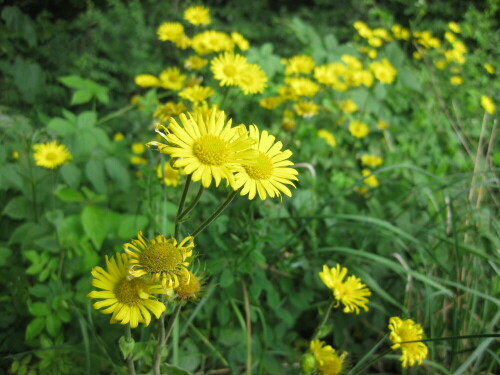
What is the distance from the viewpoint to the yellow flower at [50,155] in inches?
58.1

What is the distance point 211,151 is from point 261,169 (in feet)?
0.48

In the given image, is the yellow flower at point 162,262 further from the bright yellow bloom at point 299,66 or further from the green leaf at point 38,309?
the bright yellow bloom at point 299,66

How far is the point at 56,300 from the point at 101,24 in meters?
1.69

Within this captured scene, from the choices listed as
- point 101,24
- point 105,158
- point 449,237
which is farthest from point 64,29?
point 449,237

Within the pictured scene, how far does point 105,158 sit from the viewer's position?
166 cm

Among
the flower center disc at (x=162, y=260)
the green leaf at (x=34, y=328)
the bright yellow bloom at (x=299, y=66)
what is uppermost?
the bright yellow bloom at (x=299, y=66)

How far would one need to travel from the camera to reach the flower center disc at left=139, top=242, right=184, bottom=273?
85cm

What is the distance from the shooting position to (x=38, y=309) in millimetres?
1285

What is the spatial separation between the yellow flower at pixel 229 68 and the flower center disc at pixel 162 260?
904 mm

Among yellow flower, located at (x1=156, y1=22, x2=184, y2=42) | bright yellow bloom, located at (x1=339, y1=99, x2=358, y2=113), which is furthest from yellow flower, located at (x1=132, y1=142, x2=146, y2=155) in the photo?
bright yellow bloom, located at (x1=339, y1=99, x2=358, y2=113)

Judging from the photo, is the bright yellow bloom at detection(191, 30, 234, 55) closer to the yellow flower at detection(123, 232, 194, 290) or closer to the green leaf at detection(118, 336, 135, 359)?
the yellow flower at detection(123, 232, 194, 290)

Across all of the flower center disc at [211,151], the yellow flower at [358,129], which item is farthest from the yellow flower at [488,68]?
the flower center disc at [211,151]

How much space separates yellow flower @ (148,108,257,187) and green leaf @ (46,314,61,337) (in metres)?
0.82

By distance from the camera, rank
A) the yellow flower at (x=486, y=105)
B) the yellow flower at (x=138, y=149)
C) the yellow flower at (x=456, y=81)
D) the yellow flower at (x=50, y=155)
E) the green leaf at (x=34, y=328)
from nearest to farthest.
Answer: the green leaf at (x=34, y=328), the yellow flower at (x=50, y=155), the yellow flower at (x=138, y=149), the yellow flower at (x=486, y=105), the yellow flower at (x=456, y=81)
